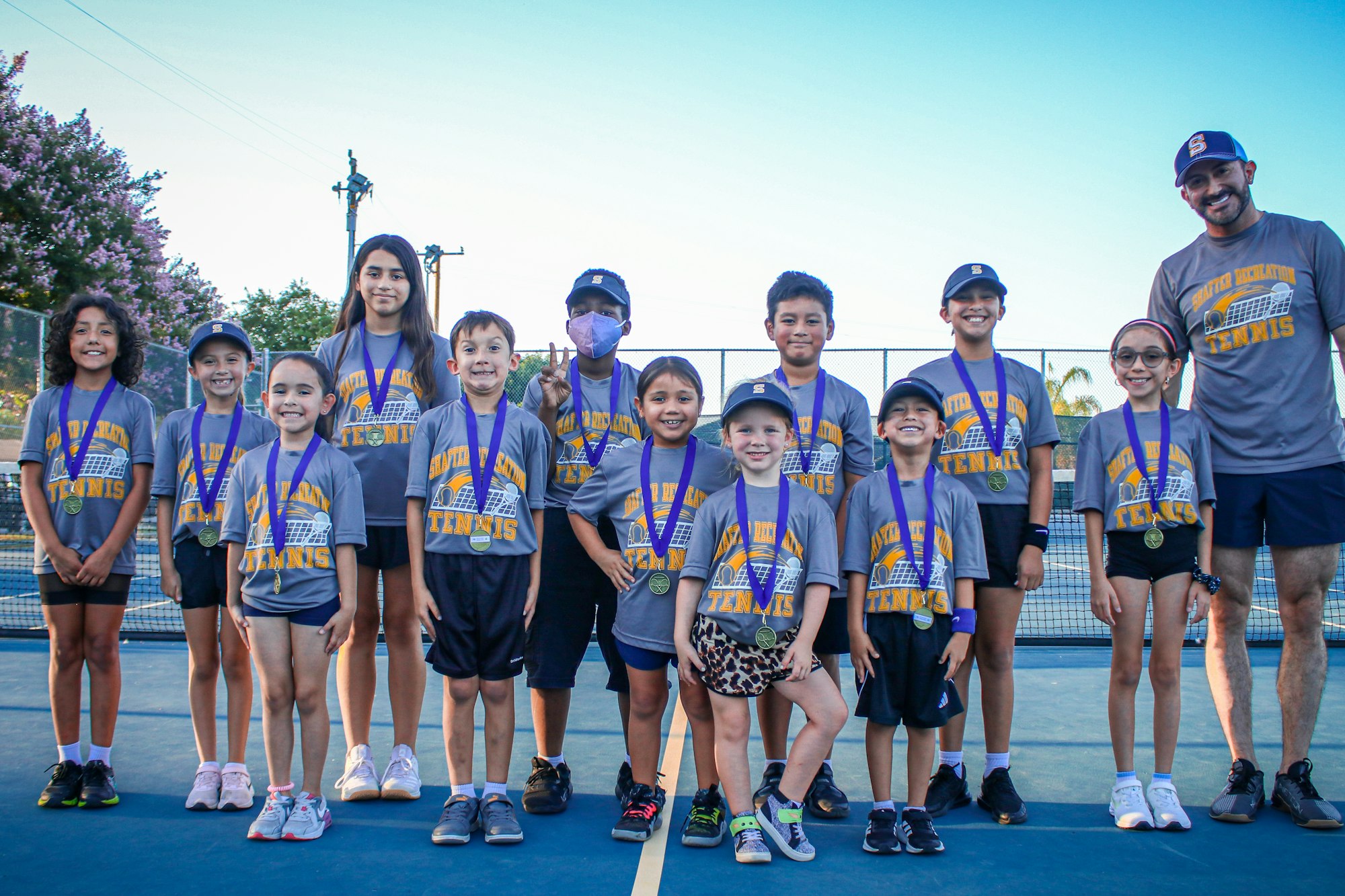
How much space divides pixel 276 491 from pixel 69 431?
116cm

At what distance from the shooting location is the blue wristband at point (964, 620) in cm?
335

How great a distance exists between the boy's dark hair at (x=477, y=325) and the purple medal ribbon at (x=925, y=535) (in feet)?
5.55

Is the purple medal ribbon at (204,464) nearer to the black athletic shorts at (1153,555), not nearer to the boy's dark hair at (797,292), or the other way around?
the boy's dark hair at (797,292)

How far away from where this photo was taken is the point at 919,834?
3.22m

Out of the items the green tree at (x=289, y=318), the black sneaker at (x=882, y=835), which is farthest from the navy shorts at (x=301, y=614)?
the green tree at (x=289, y=318)

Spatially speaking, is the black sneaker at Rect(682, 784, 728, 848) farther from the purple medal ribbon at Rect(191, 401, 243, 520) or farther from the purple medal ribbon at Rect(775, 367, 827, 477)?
the purple medal ribbon at Rect(191, 401, 243, 520)

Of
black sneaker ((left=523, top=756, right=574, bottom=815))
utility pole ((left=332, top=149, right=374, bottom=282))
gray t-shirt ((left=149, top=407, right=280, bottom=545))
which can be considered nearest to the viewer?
black sneaker ((left=523, top=756, right=574, bottom=815))

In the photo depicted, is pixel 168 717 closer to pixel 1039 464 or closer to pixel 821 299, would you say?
pixel 821 299

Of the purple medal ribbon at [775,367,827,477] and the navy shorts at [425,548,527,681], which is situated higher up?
the purple medal ribbon at [775,367,827,477]

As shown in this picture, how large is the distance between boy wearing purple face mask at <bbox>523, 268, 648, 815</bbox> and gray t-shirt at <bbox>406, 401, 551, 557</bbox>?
242 mm

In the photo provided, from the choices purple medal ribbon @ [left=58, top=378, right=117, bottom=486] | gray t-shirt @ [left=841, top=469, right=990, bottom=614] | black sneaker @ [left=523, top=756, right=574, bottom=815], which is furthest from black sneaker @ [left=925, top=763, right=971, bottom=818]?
purple medal ribbon @ [left=58, top=378, right=117, bottom=486]

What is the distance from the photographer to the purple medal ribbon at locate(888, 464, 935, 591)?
337 cm

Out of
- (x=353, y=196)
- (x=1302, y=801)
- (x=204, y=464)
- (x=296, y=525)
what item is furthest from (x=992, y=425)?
(x=353, y=196)

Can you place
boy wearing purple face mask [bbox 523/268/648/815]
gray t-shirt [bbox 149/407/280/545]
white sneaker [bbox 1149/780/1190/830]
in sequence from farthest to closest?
boy wearing purple face mask [bbox 523/268/648/815] → gray t-shirt [bbox 149/407/280/545] → white sneaker [bbox 1149/780/1190/830]
